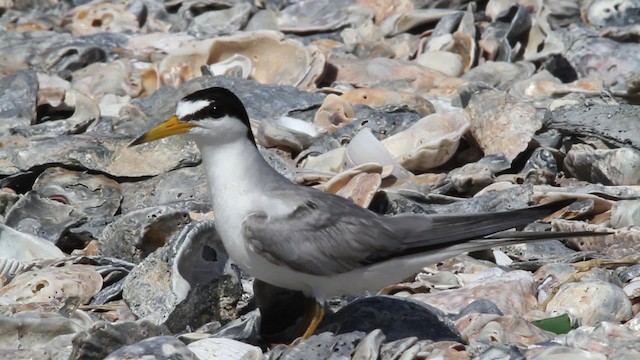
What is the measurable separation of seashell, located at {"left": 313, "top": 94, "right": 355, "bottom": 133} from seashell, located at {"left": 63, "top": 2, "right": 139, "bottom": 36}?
12.0 feet

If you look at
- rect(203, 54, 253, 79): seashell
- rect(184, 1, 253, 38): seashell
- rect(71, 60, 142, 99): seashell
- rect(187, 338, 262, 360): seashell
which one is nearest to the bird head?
rect(187, 338, 262, 360): seashell

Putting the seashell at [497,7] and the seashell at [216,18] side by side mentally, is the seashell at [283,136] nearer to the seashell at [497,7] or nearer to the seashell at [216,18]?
the seashell at [216,18]

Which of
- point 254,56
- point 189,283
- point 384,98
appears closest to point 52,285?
point 189,283

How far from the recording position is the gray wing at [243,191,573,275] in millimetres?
5426

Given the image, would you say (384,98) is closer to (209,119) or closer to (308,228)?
(209,119)

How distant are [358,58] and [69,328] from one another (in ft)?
18.9

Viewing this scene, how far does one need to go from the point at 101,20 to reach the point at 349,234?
7.47 metres

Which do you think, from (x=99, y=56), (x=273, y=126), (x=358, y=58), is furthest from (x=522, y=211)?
(x=99, y=56)

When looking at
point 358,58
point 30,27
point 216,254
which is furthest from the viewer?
point 30,27

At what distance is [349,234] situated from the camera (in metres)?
5.56

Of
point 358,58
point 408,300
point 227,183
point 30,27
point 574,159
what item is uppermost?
point 227,183

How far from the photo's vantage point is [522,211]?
17.9 feet

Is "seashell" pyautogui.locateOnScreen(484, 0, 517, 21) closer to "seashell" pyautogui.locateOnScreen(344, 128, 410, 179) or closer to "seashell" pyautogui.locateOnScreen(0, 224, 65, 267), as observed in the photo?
"seashell" pyautogui.locateOnScreen(344, 128, 410, 179)

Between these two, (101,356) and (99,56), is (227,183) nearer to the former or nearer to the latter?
(101,356)
